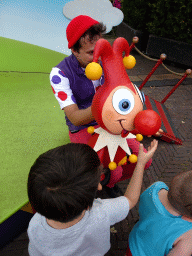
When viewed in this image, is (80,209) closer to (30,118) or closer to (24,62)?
(30,118)

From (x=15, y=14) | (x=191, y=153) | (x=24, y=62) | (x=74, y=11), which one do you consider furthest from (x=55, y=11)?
(x=191, y=153)

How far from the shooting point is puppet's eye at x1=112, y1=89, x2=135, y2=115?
1098 mm

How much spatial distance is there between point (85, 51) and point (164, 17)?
5.33m

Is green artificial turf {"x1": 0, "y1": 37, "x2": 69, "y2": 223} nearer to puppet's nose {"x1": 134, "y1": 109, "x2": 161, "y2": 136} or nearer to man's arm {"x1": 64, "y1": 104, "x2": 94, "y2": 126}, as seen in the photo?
man's arm {"x1": 64, "y1": 104, "x2": 94, "y2": 126}

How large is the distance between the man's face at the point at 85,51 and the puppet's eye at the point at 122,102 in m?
0.42

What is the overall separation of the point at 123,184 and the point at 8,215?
1.33 metres

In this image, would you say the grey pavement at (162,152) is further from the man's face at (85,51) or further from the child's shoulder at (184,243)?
the man's face at (85,51)

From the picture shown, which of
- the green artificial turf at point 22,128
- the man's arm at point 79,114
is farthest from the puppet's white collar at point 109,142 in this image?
the green artificial turf at point 22,128

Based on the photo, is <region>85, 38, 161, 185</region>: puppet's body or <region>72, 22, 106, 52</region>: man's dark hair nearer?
<region>85, 38, 161, 185</region>: puppet's body

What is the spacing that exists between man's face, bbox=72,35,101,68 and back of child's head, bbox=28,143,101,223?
77cm

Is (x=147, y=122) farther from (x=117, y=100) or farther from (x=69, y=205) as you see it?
(x=69, y=205)

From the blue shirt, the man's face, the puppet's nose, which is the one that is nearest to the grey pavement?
the blue shirt

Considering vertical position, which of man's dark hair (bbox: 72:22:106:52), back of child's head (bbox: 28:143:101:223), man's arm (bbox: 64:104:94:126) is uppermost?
man's dark hair (bbox: 72:22:106:52)

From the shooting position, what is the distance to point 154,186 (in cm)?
138
